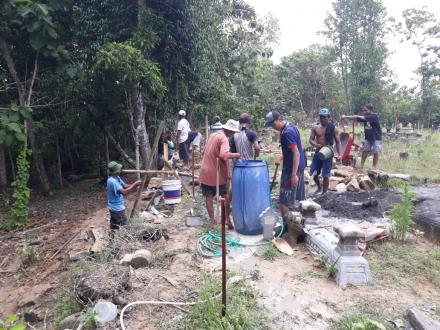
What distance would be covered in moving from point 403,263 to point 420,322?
1.45 meters

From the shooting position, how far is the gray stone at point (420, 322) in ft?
7.63

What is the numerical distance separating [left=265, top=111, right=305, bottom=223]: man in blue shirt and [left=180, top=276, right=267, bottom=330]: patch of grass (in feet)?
5.42

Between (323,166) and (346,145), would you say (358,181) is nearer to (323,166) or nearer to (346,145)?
(323,166)

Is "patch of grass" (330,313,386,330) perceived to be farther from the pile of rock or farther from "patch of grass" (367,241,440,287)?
the pile of rock

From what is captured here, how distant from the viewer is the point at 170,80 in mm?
9391

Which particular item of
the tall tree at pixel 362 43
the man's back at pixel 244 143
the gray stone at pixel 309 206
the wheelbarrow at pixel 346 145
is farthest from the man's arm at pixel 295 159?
the tall tree at pixel 362 43

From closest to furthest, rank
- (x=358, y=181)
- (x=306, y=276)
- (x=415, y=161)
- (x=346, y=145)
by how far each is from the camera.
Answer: (x=306, y=276) → (x=358, y=181) → (x=346, y=145) → (x=415, y=161)

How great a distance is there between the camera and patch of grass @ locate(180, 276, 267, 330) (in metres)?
2.61

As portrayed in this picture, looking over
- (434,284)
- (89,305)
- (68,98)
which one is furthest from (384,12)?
(89,305)

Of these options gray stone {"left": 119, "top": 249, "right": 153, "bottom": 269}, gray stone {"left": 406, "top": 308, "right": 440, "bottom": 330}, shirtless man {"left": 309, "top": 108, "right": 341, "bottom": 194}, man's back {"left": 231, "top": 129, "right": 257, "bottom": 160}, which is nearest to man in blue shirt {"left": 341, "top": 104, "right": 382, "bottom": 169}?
shirtless man {"left": 309, "top": 108, "right": 341, "bottom": 194}

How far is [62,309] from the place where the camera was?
135 inches

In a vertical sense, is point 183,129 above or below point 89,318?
above

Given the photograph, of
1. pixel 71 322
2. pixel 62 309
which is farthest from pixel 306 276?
pixel 62 309

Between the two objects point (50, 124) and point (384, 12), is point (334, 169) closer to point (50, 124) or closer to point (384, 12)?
point (50, 124)
